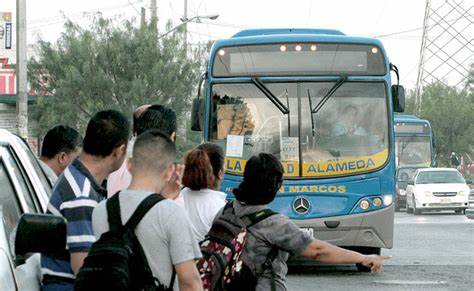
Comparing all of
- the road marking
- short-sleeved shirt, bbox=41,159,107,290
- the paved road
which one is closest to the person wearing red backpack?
short-sleeved shirt, bbox=41,159,107,290

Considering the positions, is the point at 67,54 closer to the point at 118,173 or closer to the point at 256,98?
the point at 256,98

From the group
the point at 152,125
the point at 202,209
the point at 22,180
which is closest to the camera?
the point at 22,180

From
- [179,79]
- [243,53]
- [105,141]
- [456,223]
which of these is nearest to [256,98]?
[243,53]

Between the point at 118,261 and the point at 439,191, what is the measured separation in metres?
36.9

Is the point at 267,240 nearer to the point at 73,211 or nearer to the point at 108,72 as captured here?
the point at 73,211

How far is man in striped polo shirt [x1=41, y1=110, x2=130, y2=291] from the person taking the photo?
5707mm

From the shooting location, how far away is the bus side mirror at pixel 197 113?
1736 centimetres

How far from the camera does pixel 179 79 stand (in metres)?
47.1

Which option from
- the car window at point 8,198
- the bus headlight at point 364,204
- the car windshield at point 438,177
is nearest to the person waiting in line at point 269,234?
the car window at point 8,198

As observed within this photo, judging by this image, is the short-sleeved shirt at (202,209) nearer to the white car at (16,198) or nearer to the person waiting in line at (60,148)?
the white car at (16,198)

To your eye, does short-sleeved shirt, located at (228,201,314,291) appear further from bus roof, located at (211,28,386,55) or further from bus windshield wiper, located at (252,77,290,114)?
bus roof, located at (211,28,386,55)

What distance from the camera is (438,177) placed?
4231cm

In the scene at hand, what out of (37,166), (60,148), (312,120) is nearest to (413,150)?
(312,120)

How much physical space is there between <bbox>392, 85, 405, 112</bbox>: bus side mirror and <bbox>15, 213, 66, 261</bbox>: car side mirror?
12.8 meters
